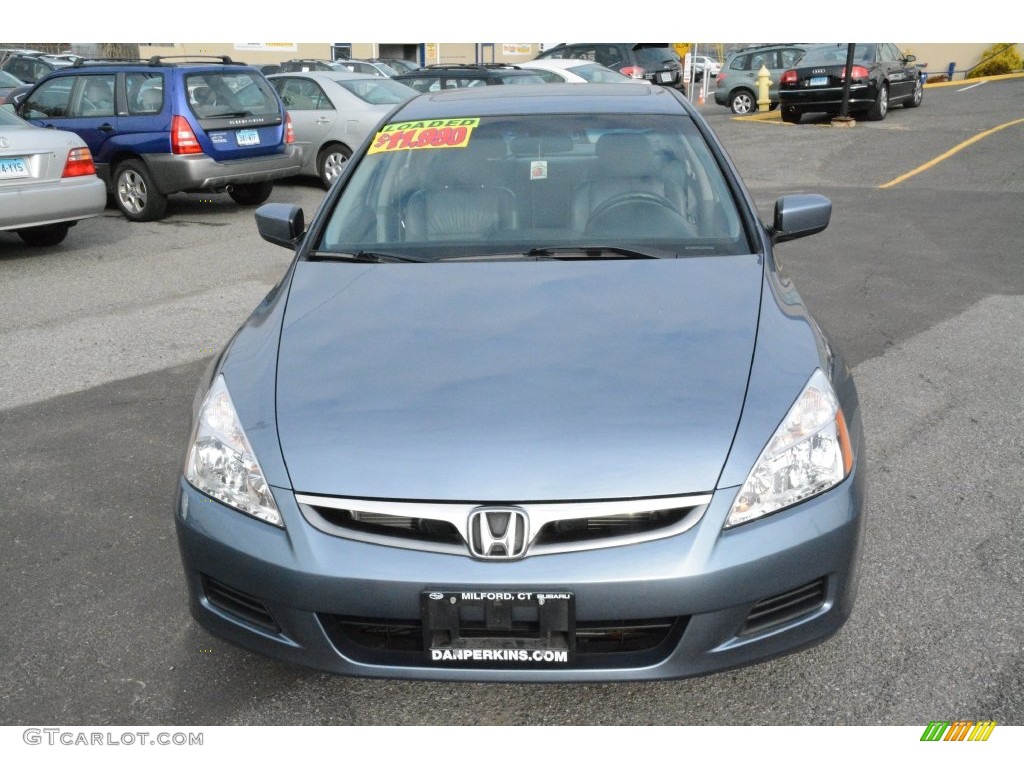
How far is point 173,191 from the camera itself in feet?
36.8

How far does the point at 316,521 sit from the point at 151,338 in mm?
4655

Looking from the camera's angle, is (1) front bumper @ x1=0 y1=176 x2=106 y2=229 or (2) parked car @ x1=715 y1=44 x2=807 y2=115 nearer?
(1) front bumper @ x1=0 y1=176 x2=106 y2=229

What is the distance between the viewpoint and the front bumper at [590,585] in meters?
2.38

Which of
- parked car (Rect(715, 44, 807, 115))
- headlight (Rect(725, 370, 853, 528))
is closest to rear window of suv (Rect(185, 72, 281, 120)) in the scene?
headlight (Rect(725, 370, 853, 528))

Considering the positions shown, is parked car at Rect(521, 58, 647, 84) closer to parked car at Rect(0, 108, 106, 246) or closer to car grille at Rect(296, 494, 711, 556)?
parked car at Rect(0, 108, 106, 246)

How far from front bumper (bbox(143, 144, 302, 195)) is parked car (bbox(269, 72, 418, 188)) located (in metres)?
1.65

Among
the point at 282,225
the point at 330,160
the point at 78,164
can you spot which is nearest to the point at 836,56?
the point at 330,160

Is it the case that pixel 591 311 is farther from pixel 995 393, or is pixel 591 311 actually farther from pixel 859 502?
pixel 995 393

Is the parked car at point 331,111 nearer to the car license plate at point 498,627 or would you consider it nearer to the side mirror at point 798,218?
the side mirror at point 798,218

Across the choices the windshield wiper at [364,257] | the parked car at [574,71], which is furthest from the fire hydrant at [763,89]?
the windshield wiper at [364,257]

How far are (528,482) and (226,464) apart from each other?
0.81 m

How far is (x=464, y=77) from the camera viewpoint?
14867mm

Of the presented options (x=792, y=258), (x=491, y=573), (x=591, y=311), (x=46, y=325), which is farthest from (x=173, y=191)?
(x=491, y=573)

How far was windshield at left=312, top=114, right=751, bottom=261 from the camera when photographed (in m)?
3.73
